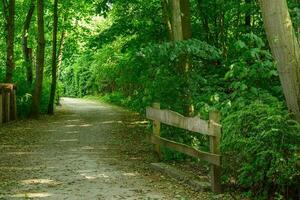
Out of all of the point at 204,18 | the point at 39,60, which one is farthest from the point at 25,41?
the point at 204,18

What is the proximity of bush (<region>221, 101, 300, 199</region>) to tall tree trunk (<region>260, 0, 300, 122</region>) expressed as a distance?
28cm

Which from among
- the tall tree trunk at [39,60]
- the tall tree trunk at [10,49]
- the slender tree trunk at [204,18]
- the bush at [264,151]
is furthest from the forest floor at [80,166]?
the slender tree trunk at [204,18]

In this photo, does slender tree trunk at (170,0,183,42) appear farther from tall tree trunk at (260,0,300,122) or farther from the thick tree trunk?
the thick tree trunk

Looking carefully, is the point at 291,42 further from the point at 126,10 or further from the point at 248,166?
the point at 126,10

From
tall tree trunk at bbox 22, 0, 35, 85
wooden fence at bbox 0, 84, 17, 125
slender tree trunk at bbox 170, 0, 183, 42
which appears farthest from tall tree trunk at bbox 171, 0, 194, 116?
tall tree trunk at bbox 22, 0, 35, 85

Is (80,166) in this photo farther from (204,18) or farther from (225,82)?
(204,18)

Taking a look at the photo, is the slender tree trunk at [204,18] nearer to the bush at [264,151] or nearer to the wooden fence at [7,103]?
the wooden fence at [7,103]

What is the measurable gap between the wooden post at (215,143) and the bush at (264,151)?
0.15 m

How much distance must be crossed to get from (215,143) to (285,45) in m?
1.78

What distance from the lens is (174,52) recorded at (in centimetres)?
914

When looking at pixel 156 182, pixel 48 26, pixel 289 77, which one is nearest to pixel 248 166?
pixel 289 77

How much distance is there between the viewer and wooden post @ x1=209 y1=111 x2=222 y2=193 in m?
7.32

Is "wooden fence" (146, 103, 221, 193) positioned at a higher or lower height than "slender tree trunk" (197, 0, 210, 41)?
lower

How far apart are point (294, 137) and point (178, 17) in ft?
19.0
